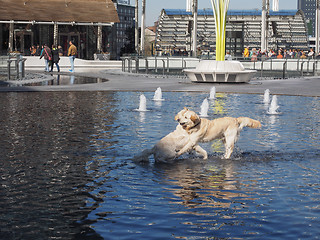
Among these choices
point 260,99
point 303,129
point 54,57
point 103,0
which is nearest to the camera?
point 303,129

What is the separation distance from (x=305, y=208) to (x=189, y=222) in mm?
1407

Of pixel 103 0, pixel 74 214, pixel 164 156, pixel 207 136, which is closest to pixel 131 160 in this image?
pixel 164 156

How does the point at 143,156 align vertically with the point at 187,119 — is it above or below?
below

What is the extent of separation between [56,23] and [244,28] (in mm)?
53706

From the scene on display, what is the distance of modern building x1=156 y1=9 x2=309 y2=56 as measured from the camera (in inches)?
4203

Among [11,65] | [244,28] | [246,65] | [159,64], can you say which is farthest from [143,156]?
[244,28]

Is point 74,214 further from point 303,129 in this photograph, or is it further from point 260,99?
point 260,99

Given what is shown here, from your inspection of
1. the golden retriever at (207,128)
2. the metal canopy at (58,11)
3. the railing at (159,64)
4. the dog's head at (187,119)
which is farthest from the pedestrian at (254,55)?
the dog's head at (187,119)

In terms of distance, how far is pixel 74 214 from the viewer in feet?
22.1

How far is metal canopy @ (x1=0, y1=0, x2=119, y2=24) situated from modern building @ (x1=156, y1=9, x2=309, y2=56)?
44007 mm

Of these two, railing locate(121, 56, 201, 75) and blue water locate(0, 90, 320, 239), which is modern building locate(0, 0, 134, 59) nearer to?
railing locate(121, 56, 201, 75)

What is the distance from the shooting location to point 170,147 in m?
9.62

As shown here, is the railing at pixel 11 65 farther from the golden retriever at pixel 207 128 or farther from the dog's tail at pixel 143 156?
the golden retriever at pixel 207 128

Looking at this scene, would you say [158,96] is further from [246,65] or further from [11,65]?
[246,65]
